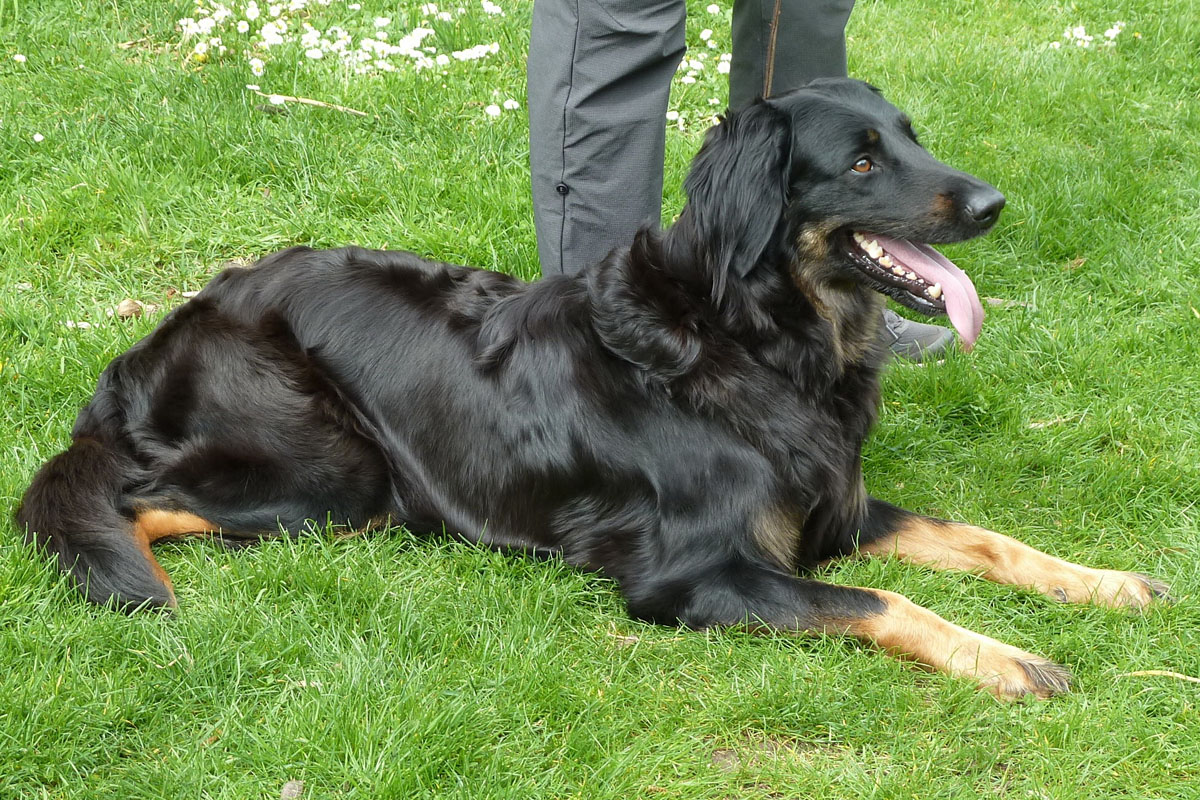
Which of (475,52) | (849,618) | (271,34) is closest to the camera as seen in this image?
(849,618)

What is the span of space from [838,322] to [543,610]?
1182 millimetres

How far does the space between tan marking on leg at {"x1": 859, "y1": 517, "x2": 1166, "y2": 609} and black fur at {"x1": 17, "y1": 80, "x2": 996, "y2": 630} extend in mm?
89

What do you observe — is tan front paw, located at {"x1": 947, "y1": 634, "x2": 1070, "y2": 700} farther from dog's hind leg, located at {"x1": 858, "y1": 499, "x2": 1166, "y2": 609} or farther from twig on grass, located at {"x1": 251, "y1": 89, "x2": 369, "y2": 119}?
twig on grass, located at {"x1": 251, "y1": 89, "x2": 369, "y2": 119}

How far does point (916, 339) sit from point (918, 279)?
1.50 meters

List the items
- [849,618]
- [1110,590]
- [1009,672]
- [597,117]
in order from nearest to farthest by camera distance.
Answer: [1009,672]
[849,618]
[1110,590]
[597,117]

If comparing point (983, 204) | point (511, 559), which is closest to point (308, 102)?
point (511, 559)

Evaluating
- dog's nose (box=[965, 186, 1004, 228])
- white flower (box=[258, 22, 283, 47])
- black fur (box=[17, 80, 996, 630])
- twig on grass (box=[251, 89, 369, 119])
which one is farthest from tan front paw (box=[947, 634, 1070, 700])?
white flower (box=[258, 22, 283, 47])

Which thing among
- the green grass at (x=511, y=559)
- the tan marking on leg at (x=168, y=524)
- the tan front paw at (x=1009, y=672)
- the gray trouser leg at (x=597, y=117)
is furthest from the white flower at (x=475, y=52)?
the tan front paw at (x=1009, y=672)

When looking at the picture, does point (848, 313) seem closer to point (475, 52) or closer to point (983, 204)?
point (983, 204)

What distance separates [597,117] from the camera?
3.77 meters

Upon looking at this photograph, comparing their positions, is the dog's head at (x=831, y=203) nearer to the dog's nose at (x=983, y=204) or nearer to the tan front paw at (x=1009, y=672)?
the dog's nose at (x=983, y=204)

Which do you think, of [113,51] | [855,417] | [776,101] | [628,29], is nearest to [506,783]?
[855,417]

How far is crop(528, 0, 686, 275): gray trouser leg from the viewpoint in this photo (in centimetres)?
365

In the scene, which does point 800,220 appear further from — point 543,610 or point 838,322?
point 543,610
